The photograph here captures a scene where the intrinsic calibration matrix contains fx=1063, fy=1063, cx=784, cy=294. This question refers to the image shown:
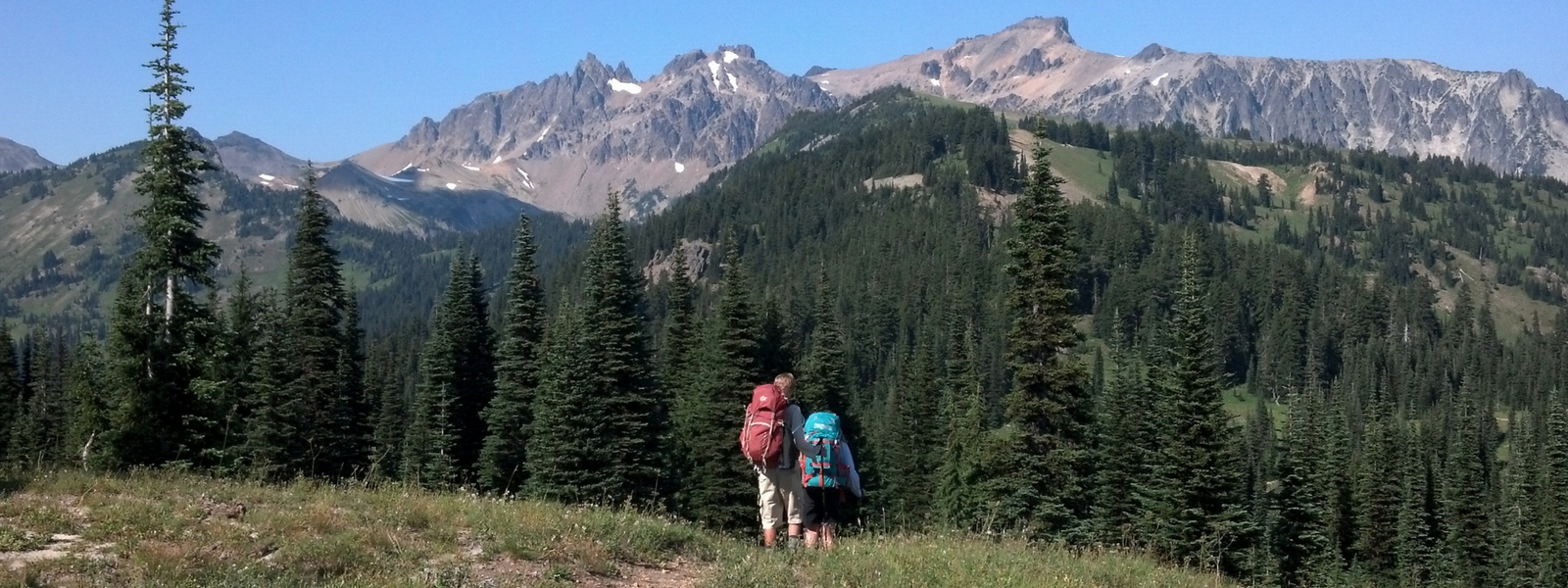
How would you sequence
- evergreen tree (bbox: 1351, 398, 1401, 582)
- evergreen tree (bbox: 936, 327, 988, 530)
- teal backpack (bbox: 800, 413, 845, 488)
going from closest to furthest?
teal backpack (bbox: 800, 413, 845, 488)
evergreen tree (bbox: 936, 327, 988, 530)
evergreen tree (bbox: 1351, 398, 1401, 582)

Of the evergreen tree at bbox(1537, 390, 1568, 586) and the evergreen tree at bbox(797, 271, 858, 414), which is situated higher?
the evergreen tree at bbox(797, 271, 858, 414)

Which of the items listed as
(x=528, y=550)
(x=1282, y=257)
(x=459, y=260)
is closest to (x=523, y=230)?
(x=459, y=260)

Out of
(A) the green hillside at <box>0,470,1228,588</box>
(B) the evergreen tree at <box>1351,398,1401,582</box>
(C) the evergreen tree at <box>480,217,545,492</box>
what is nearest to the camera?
(A) the green hillside at <box>0,470,1228,588</box>

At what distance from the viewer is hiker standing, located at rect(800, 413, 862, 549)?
509 inches

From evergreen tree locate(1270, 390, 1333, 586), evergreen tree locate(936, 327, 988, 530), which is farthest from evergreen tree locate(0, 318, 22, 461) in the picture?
evergreen tree locate(1270, 390, 1333, 586)

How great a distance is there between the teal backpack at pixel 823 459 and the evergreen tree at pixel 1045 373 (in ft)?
55.1

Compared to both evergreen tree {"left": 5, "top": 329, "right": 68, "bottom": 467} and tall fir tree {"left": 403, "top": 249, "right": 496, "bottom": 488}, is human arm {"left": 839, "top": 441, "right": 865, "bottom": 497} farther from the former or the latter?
evergreen tree {"left": 5, "top": 329, "right": 68, "bottom": 467}

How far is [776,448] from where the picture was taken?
1263 cm

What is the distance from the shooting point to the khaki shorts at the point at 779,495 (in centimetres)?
1308

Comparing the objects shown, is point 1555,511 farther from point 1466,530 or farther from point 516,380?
point 516,380

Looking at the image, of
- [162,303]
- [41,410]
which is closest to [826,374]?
[162,303]

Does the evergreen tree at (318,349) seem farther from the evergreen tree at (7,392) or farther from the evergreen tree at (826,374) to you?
the evergreen tree at (7,392)

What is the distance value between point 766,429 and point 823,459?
0.84 meters

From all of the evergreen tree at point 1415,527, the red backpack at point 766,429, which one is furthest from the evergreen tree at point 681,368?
the evergreen tree at point 1415,527
